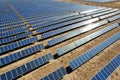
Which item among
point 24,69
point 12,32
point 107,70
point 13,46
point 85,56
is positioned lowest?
point 107,70

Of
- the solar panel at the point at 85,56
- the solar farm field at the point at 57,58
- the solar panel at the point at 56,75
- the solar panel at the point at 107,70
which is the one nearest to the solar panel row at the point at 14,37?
the solar farm field at the point at 57,58

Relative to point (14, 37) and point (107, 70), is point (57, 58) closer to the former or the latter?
point (107, 70)

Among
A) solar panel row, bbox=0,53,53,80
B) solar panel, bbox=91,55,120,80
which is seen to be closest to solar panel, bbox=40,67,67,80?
solar panel row, bbox=0,53,53,80

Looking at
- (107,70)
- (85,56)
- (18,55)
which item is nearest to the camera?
(107,70)

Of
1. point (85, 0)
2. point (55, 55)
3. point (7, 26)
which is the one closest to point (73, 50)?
point (55, 55)

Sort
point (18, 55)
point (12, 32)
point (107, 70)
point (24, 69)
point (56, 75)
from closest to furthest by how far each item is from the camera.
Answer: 1. point (56, 75)
2. point (24, 69)
3. point (107, 70)
4. point (18, 55)
5. point (12, 32)

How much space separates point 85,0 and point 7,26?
84884mm

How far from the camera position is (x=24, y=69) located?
20266 millimetres

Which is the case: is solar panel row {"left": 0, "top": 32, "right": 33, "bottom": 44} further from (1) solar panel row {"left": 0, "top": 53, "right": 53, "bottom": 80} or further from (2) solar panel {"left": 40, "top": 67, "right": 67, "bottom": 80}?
(2) solar panel {"left": 40, "top": 67, "right": 67, "bottom": 80}

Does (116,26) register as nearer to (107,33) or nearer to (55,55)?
(107,33)

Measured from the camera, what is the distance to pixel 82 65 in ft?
74.7

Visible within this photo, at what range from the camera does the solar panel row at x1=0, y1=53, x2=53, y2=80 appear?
723 inches

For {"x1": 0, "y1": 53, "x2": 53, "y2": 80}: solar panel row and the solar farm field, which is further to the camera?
the solar farm field

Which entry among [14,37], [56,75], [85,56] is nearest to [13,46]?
[14,37]
